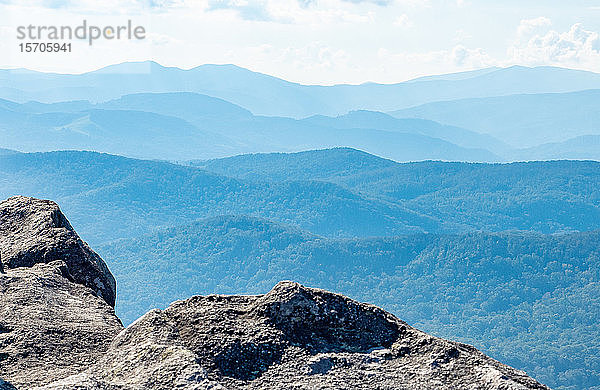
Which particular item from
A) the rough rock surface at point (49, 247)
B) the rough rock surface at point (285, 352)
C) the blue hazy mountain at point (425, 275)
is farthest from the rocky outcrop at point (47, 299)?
the blue hazy mountain at point (425, 275)

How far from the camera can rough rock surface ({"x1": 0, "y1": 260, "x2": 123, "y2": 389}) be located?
5.73 m

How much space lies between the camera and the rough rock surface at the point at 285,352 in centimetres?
502

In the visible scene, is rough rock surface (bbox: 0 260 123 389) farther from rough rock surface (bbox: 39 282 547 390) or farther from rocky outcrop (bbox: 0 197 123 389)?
rough rock surface (bbox: 39 282 547 390)

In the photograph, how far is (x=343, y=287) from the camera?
556 ft

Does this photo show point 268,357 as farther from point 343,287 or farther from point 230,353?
point 343,287

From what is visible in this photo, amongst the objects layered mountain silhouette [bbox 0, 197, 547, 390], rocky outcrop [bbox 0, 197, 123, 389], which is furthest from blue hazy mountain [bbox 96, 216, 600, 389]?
layered mountain silhouette [bbox 0, 197, 547, 390]

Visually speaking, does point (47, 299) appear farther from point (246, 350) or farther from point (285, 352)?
point (285, 352)

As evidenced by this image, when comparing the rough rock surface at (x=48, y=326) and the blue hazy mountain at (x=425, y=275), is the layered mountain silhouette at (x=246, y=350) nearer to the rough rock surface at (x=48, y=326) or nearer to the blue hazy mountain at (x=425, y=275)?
the rough rock surface at (x=48, y=326)

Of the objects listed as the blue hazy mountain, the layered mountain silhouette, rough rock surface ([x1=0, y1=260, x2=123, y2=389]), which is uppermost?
the layered mountain silhouette

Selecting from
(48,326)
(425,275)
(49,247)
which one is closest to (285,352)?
(48,326)

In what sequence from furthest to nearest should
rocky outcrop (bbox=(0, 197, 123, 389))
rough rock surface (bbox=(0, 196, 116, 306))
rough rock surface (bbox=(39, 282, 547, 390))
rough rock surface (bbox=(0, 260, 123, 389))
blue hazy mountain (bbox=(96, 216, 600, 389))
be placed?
blue hazy mountain (bbox=(96, 216, 600, 389)) < rough rock surface (bbox=(0, 196, 116, 306)) < rocky outcrop (bbox=(0, 197, 123, 389)) < rough rock surface (bbox=(0, 260, 123, 389)) < rough rock surface (bbox=(39, 282, 547, 390))

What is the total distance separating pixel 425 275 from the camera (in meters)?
176

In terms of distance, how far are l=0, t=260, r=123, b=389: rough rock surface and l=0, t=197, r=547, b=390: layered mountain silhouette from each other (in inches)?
0.6

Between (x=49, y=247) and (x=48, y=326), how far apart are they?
7.10 feet
